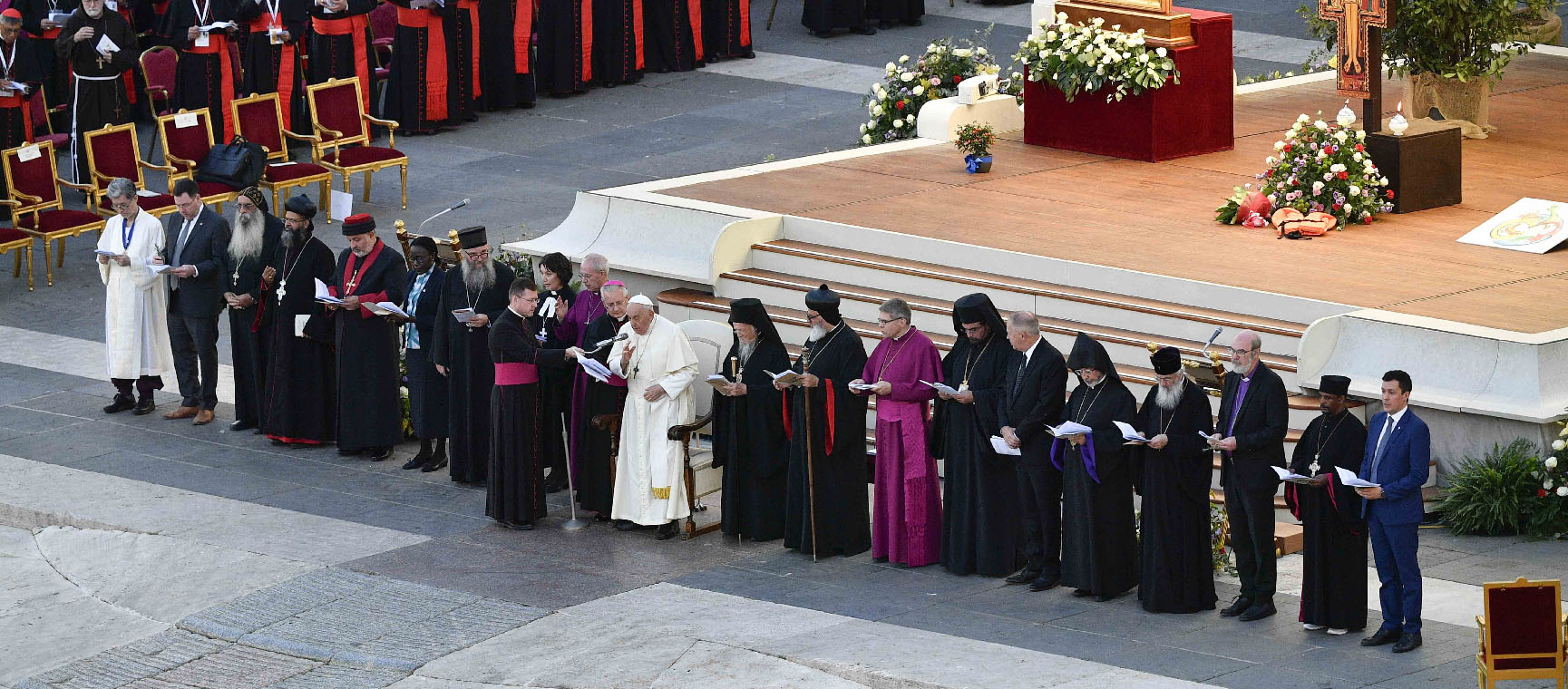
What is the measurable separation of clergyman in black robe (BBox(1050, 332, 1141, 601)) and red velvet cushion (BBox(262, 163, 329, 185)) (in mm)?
9566

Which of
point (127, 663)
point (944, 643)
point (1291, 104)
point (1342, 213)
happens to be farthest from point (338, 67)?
point (944, 643)

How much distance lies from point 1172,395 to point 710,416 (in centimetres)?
259

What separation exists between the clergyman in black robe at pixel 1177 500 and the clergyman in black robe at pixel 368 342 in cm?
500

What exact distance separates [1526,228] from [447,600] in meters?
7.14

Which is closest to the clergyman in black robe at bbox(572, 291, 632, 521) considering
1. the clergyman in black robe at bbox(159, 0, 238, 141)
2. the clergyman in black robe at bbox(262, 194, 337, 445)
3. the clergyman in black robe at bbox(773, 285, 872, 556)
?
the clergyman in black robe at bbox(773, 285, 872, 556)

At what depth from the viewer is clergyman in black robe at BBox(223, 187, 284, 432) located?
13.8 m

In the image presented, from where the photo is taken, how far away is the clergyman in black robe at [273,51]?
67.9ft

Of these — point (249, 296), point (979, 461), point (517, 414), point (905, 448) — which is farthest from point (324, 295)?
point (979, 461)

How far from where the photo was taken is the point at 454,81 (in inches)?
843

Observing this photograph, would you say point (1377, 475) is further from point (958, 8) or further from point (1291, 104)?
point (958, 8)

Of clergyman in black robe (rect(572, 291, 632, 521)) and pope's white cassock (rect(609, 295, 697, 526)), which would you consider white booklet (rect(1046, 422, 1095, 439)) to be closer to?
pope's white cassock (rect(609, 295, 697, 526))

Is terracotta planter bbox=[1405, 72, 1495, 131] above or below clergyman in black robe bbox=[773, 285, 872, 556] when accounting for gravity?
above

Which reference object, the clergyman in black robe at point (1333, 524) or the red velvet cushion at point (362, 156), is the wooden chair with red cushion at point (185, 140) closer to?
the red velvet cushion at point (362, 156)

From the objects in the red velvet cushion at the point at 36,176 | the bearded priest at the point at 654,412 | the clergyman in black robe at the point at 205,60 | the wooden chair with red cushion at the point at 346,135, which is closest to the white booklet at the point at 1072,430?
the bearded priest at the point at 654,412
